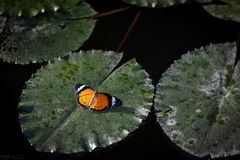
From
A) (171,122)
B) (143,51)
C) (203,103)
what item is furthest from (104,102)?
(143,51)

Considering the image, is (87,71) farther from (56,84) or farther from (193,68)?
(193,68)

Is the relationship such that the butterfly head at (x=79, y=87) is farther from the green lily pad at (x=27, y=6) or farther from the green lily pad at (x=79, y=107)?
the green lily pad at (x=27, y=6)

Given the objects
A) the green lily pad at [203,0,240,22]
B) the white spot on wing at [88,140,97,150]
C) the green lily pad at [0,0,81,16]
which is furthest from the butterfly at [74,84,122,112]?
the green lily pad at [203,0,240,22]

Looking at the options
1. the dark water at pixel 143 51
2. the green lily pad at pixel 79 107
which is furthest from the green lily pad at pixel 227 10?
the green lily pad at pixel 79 107

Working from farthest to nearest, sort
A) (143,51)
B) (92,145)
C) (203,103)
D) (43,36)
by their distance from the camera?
1. (143,51)
2. (43,36)
3. (203,103)
4. (92,145)

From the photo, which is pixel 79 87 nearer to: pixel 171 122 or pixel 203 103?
pixel 171 122

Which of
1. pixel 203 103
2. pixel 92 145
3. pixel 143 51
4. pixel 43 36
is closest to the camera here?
pixel 92 145

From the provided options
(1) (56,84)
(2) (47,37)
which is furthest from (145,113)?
(2) (47,37)
